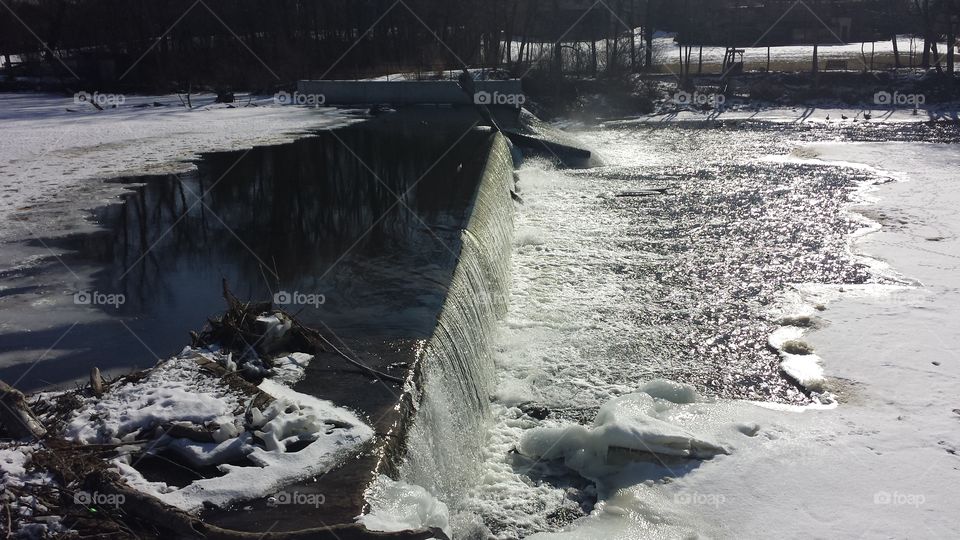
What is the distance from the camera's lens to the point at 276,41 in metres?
36.2

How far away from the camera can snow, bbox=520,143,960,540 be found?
534 centimetres

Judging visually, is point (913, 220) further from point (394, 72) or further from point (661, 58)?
point (661, 58)

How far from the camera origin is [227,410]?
4945mm

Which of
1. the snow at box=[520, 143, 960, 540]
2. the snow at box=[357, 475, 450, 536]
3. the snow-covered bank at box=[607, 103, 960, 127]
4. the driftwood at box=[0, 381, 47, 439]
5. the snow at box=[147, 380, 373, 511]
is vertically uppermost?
the snow-covered bank at box=[607, 103, 960, 127]

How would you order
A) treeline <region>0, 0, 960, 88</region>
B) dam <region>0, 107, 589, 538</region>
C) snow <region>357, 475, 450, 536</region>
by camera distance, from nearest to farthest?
snow <region>357, 475, 450, 536</region>
dam <region>0, 107, 589, 538</region>
treeline <region>0, 0, 960, 88</region>

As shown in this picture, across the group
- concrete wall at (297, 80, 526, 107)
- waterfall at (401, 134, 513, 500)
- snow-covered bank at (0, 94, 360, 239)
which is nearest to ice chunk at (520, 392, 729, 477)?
waterfall at (401, 134, 513, 500)

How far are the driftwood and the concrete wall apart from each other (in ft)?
66.9

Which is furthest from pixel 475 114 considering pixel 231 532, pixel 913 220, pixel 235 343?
pixel 231 532

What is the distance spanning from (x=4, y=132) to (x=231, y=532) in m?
17.8

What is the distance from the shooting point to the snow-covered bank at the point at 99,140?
11.4 m

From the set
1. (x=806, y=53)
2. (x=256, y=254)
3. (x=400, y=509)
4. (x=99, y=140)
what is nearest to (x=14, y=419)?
(x=400, y=509)

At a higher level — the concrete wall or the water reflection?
the concrete wall

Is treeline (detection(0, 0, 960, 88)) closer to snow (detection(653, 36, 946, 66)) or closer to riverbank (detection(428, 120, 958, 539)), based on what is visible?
snow (detection(653, 36, 946, 66))

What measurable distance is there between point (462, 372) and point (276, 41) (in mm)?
32590
